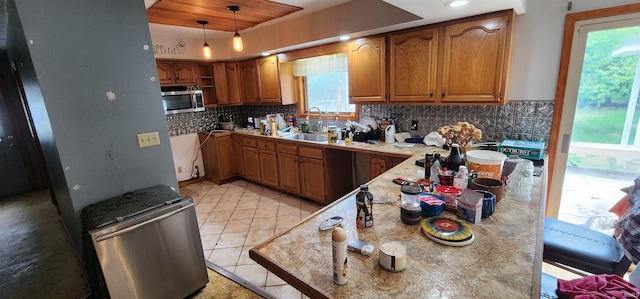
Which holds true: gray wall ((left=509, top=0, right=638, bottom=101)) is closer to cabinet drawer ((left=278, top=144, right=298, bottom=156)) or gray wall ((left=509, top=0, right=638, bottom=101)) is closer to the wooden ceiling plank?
the wooden ceiling plank

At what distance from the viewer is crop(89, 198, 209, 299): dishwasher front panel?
1.65m

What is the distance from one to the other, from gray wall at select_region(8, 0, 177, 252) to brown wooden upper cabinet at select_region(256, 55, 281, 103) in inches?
79.2

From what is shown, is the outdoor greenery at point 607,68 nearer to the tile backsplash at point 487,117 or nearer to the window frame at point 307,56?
the tile backsplash at point 487,117

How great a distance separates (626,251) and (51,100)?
346cm

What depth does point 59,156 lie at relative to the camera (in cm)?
181

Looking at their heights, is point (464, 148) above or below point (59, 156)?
below

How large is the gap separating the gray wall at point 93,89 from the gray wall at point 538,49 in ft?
10.1

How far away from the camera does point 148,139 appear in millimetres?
2182

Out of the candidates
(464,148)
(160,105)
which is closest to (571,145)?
(464,148)

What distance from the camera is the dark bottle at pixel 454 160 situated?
1.77m

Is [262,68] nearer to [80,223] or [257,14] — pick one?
[257,14]

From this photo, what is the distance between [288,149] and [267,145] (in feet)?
1.45

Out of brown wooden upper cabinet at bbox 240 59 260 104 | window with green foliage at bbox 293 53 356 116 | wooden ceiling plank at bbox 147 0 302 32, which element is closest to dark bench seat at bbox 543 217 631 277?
window with green foliage at bbox 293 53 356 116

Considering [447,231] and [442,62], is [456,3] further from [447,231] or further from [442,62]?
[447,231]
